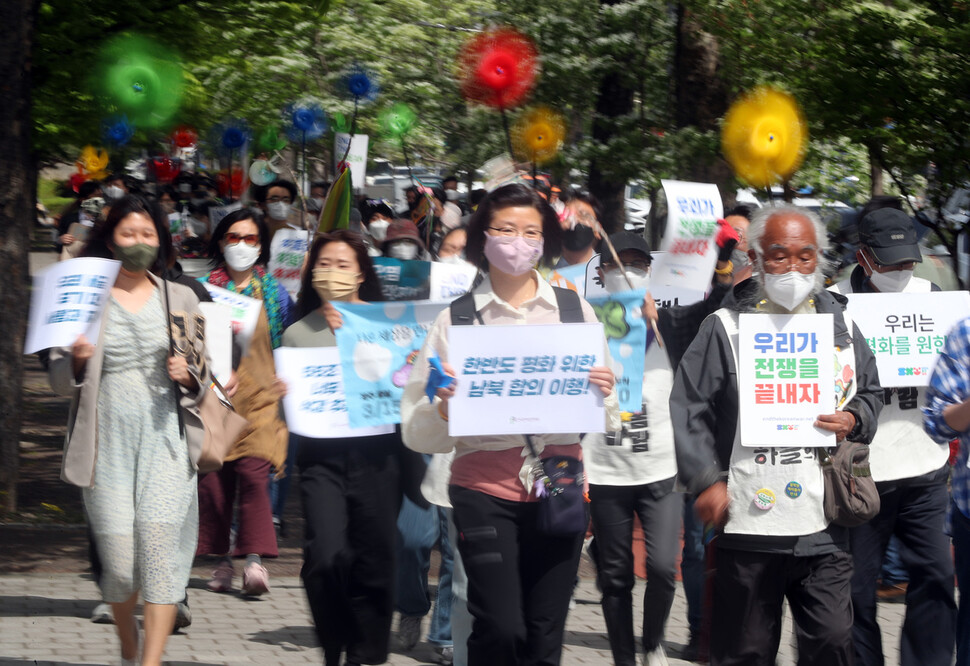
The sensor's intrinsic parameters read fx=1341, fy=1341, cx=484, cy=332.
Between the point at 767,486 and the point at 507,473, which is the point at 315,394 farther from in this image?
the point at 767,486

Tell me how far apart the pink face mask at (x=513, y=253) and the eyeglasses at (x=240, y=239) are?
3035mm

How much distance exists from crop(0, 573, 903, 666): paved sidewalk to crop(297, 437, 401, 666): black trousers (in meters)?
0.73

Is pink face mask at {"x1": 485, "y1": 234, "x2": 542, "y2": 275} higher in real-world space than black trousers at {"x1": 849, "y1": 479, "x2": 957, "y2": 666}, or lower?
higher

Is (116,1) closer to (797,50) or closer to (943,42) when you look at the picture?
(797,50)

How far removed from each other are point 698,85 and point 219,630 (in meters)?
7.45

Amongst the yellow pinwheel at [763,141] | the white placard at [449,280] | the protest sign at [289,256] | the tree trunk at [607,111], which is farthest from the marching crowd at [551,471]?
the tree trunk at [607,111]

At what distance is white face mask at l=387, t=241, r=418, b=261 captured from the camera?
7.70 metres

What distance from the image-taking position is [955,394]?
183 inches

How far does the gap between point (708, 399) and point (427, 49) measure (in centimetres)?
2415

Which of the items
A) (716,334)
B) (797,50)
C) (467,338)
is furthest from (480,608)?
(797,50)

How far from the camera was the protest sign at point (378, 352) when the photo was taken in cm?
579

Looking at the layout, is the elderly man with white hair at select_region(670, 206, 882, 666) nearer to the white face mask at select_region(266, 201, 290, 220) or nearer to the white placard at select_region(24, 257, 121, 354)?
the white placard at select_region(24, 257, 121, 354)

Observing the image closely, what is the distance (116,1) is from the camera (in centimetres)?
1160

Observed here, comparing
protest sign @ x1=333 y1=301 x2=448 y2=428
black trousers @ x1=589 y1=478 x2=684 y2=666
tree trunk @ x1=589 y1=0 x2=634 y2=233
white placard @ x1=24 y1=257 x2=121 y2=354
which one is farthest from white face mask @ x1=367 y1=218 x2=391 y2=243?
white placard @ x1=24 y1=257 x2=121 y2=354
